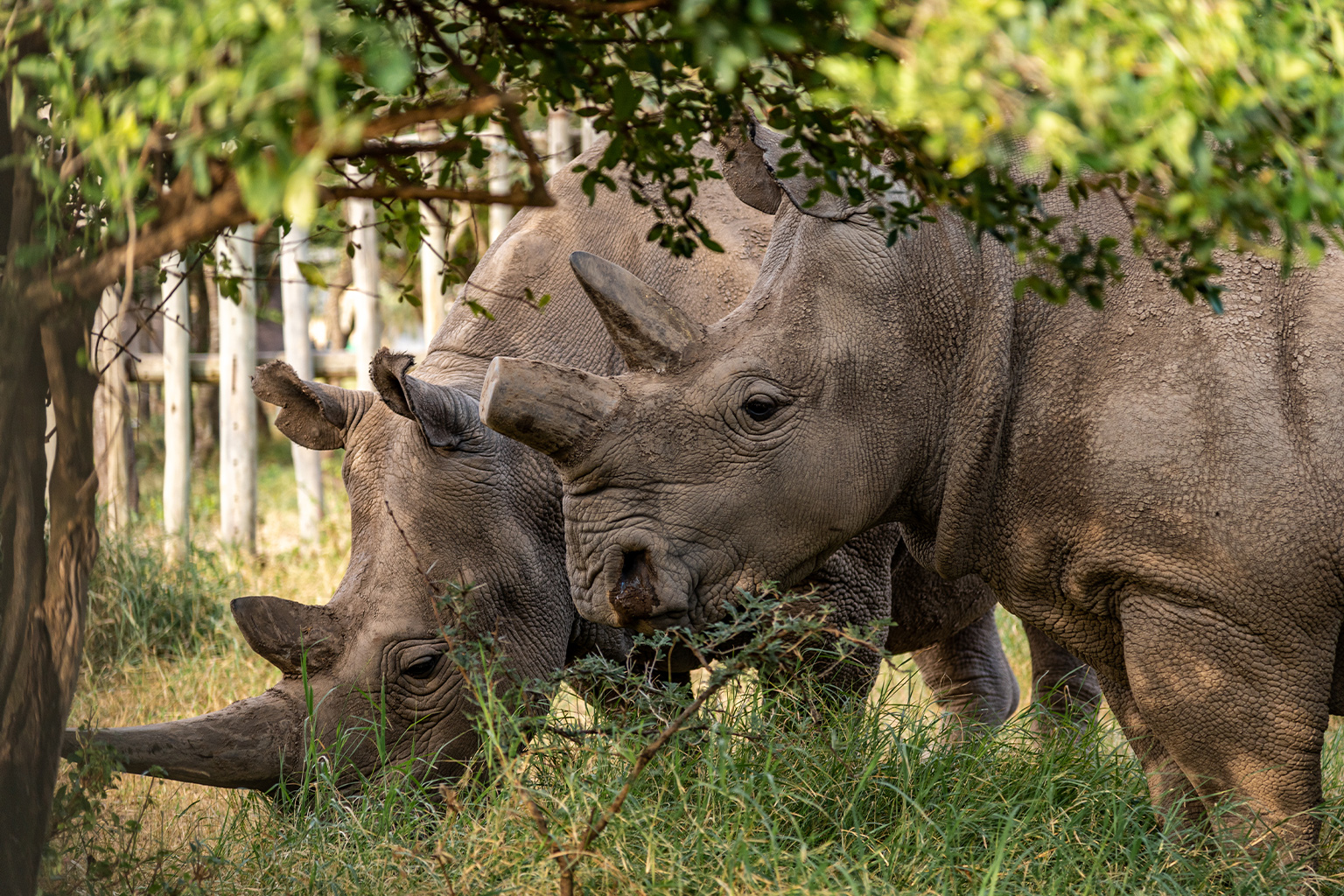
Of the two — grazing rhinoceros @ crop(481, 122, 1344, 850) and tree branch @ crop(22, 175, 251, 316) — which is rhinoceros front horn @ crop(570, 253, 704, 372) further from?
tree branch @ crop(22, 175, 251, 316)

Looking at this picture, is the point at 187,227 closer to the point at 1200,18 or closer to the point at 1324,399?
the point at 1200,18

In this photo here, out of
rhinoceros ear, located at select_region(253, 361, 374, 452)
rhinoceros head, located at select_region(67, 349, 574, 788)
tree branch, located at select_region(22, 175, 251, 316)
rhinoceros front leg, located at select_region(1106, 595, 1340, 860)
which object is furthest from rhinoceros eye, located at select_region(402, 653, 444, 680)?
rhinoceros front leg, located at select_region(1106, 595, 1340, 860)

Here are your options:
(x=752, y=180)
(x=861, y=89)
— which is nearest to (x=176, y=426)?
(x=752, y=180)

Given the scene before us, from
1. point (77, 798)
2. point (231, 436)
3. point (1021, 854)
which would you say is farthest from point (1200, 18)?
point (231, 436)

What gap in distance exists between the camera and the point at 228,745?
143 inches

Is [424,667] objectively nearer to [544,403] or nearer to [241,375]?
[544,403]

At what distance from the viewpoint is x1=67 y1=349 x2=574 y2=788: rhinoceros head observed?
3.72 m

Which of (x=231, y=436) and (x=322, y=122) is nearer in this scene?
A: (x=322, y=122)

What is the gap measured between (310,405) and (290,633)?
0.78 meters

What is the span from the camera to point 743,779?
132 inches

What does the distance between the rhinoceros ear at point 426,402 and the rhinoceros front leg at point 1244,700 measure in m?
1.91

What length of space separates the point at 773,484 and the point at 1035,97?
1.41 metres

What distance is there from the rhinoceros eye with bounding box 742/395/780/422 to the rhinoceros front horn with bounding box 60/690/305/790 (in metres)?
1.64

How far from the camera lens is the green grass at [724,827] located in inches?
113
